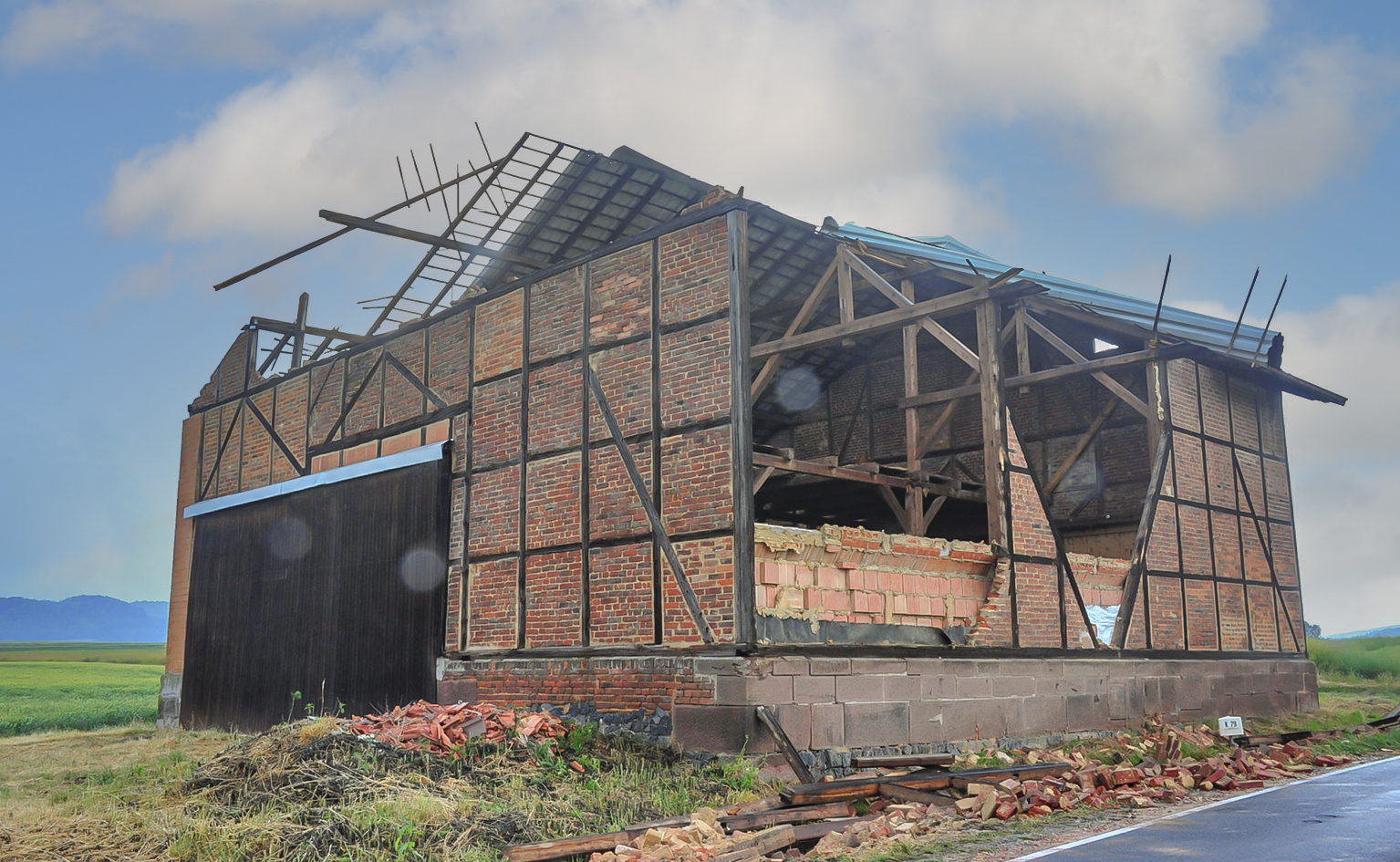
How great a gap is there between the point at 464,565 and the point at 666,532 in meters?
3.98

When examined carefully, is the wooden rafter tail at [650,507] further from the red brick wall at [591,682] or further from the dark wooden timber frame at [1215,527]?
the dark wooden timber frame at [1215,527]

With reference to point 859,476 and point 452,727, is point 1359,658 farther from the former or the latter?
point 452,727

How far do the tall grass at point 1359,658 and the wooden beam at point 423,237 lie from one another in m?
26.8

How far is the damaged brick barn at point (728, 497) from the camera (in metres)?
12.6

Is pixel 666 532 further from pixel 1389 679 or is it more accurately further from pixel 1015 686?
pixel 1389 679

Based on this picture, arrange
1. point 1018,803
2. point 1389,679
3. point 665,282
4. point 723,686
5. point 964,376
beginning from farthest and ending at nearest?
1. point 1389,679
2. point 964,376
3. point 665,282
4. point 723,686
5. point 1018,803

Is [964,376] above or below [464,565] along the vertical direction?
above

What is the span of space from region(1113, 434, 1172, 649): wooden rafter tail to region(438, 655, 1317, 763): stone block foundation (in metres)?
0.56

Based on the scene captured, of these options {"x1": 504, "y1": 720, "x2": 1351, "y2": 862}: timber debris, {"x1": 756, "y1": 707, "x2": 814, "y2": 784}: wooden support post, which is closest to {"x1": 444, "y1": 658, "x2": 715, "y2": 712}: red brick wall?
{"x1": 756, "y1": 707, "x2": 814, "y2": 784}: wooden support post

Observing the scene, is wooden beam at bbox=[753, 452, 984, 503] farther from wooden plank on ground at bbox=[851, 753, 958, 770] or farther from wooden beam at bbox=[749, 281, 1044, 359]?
wooden plank on ground at bbox=[851, 753, 958, 770]

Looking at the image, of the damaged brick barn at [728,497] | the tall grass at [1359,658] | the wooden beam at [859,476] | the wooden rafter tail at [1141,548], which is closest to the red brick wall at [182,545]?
the damaged brick barn at [728,497]

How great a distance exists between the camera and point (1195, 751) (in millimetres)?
13719

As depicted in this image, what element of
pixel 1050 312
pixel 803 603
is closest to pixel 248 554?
pixel 803 603

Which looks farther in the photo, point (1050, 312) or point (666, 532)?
point (1050, 312)
